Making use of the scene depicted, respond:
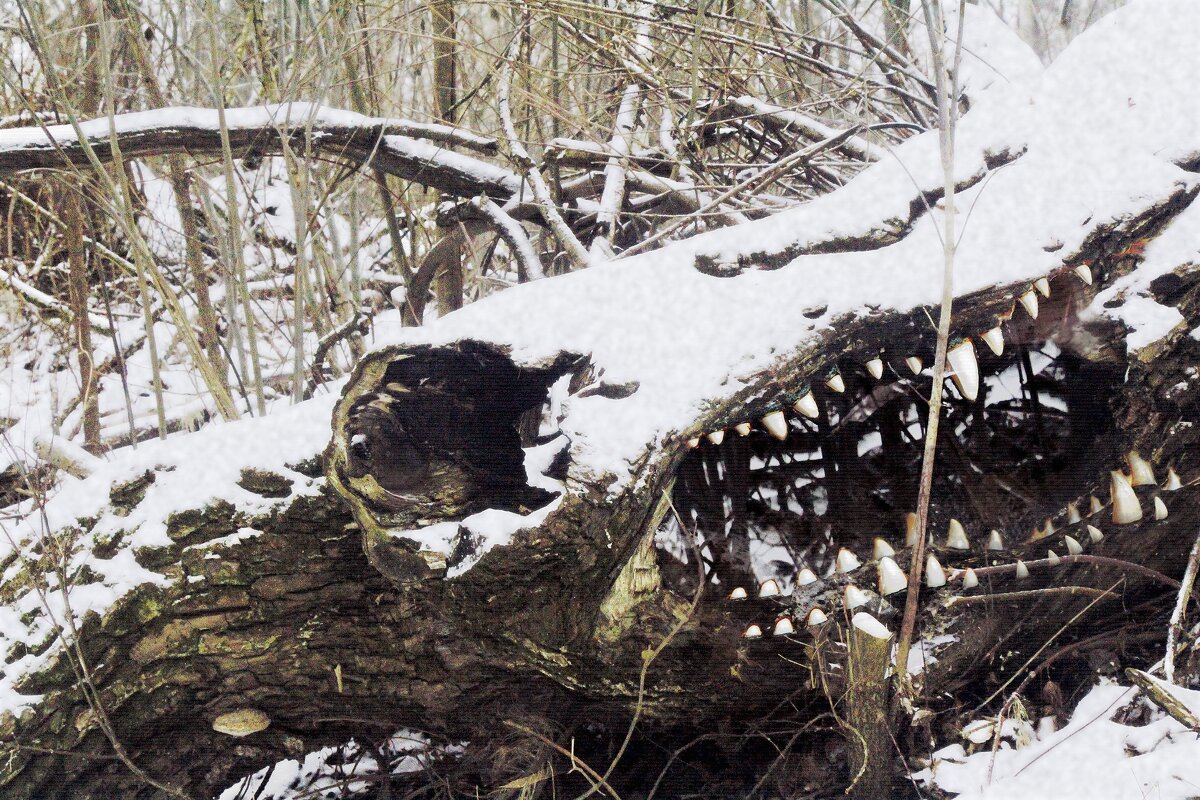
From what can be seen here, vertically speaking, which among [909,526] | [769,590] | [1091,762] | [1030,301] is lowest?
[1091,762]

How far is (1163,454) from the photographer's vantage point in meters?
1.67

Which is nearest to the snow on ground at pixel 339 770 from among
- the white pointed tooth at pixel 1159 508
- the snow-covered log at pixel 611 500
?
the snow-covered log at pixel 611 500

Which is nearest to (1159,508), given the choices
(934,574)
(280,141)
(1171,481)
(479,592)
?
(1171,481)

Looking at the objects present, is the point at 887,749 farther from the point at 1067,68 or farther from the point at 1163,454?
the point at 1067,68

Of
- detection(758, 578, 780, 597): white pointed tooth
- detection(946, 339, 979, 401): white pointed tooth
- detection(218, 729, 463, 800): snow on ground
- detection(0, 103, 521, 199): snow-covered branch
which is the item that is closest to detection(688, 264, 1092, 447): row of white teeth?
detection(946, 339, 979, 401): white pointed tooth

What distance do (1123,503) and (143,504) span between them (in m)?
1.96

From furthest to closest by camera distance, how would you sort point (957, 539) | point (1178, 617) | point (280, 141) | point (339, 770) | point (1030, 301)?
point (280, 141), point (339, 770), point (957, 539), point (1178, 617), point (1030, 301)

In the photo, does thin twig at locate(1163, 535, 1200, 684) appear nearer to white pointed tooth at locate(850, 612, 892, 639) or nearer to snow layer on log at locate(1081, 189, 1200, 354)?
snow layer on log at locate(1081, 189, 1200, 354)

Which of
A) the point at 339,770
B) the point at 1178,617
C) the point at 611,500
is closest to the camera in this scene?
the point at 611,500

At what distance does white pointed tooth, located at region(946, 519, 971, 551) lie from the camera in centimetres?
172

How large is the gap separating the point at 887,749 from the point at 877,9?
445 cm

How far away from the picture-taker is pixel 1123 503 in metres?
1.64

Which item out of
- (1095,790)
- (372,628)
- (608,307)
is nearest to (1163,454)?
(1095,790)

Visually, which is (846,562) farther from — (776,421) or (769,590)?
(776,421)
